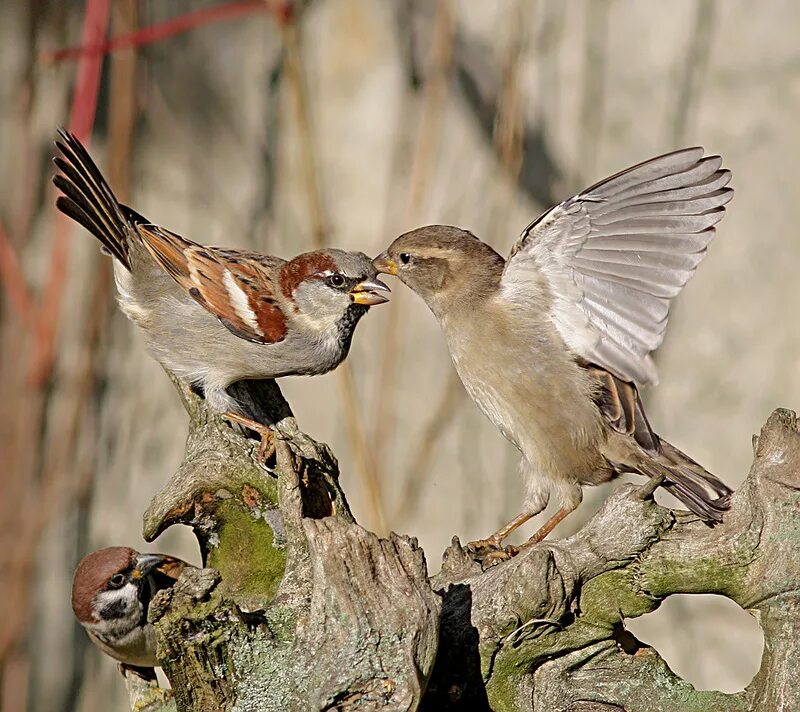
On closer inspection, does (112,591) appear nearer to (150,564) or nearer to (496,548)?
(150,564)

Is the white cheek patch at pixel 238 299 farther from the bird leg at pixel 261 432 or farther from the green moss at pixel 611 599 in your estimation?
the green moss at pixel 611 599

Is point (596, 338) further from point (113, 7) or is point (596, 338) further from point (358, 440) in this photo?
point (113, 7)

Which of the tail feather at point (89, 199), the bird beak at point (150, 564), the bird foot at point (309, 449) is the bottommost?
the bird beak at point (150, 564)

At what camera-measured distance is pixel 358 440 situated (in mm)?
4211

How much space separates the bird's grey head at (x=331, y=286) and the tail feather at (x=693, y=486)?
0.91m

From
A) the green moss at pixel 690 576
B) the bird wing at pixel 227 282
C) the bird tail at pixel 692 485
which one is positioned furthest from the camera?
the bird wing at pixel 227 282

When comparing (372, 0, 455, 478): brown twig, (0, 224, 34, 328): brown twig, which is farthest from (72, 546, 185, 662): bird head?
(0, 224, 34, 328): brown twig

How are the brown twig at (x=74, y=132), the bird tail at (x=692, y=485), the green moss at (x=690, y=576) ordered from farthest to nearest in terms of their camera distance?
the brown twig at (x=74, y=132), the bird tail at (x=692, y=485), the green moss at (x=690, y=576)

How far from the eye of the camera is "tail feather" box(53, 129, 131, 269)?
10.9ft

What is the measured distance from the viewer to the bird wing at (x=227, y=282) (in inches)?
130

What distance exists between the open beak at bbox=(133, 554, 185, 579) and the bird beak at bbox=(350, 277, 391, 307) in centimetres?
91

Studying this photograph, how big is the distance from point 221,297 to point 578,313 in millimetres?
1129

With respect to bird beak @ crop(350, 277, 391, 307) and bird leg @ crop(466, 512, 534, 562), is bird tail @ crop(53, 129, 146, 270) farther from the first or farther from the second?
bird leg @ crop(466, 512, 534, 562)

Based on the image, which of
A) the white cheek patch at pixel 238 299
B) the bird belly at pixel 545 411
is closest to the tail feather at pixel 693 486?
the bird belly at pixel 545 411
